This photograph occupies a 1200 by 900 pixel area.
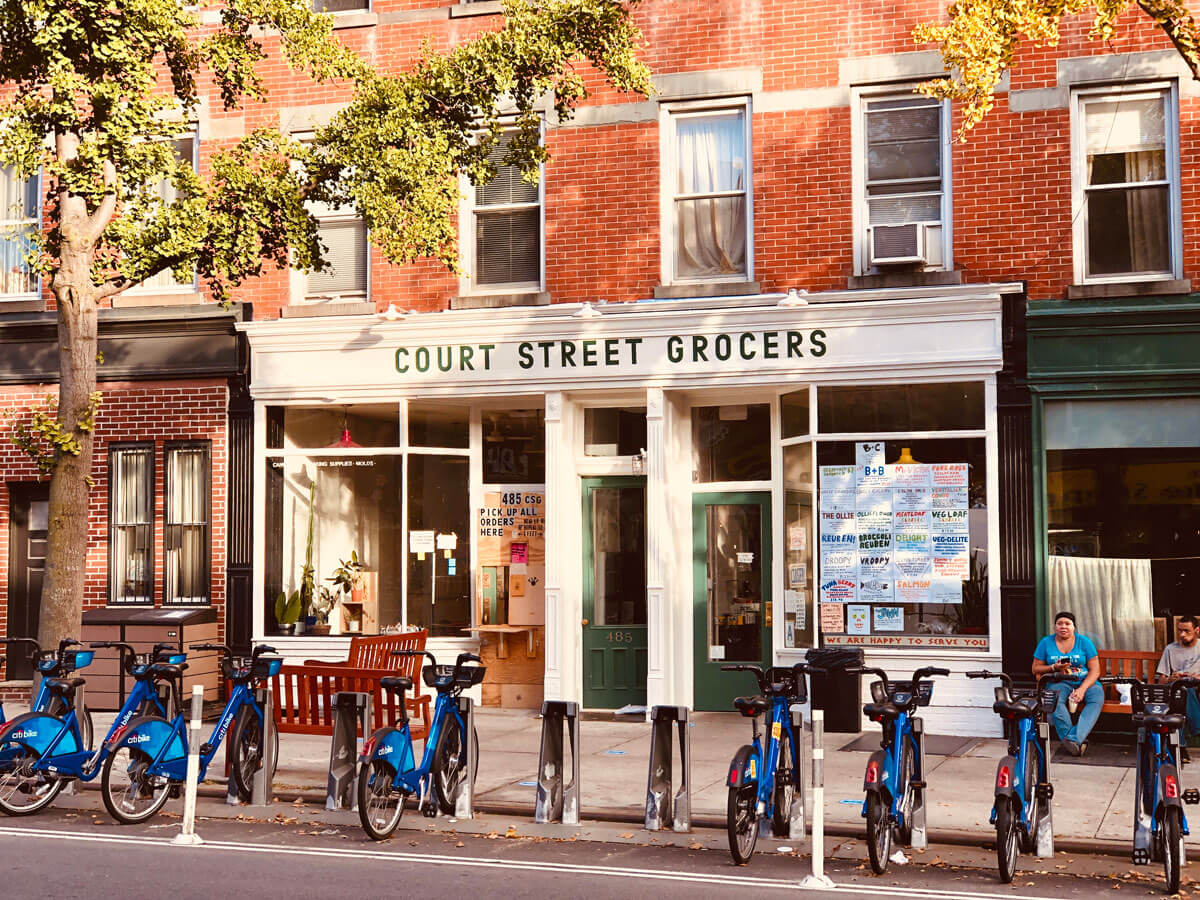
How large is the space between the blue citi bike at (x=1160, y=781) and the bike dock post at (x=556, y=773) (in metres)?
3.64

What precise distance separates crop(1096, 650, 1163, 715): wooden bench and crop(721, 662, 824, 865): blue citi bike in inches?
203

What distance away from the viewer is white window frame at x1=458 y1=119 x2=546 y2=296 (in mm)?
15633

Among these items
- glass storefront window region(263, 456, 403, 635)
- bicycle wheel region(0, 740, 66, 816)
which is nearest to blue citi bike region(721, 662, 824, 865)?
bicycle wheel region(0, 740, 66, 816)

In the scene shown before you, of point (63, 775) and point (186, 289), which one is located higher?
point (186, 289)

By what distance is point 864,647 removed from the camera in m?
14.4

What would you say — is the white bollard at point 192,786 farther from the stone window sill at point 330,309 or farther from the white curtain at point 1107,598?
the white curtain at point 1107,598

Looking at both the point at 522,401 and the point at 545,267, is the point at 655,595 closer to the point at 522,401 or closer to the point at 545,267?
the point at 522,401

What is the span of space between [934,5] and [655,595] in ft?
21.8

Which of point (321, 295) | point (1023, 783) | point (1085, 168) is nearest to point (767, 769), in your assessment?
point (1023, 783)

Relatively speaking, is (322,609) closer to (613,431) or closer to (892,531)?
(613,431)

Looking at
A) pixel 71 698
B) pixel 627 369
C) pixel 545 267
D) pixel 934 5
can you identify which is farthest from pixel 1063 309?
pixel 71 698

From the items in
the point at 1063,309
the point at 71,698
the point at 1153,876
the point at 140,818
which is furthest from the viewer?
the point at 1063,309

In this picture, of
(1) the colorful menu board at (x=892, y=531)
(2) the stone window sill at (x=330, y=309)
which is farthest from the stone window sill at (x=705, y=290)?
(2) the stone window sill at (x=330, y=309)

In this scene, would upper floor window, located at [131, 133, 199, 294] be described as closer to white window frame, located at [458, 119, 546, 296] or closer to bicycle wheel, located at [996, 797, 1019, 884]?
white window frame, located at [458, 119, 546, 296]
